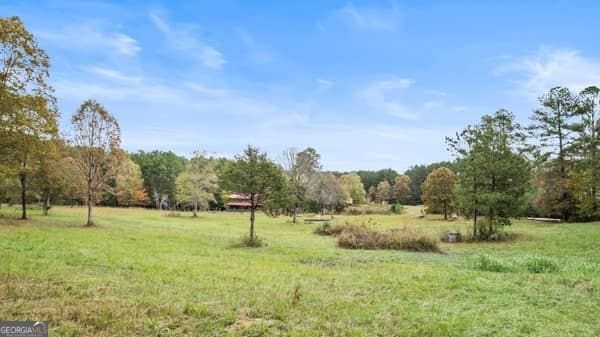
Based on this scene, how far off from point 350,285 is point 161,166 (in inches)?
2533

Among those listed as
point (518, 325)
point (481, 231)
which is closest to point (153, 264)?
point (518, 325)

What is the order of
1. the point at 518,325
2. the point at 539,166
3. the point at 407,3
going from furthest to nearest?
1. the point at 539,166
2. the point at 407,3
3. the point at 518,325

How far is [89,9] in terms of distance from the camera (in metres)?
10.3

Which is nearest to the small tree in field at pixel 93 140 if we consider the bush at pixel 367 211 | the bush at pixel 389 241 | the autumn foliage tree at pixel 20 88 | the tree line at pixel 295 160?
the tree line at pixel 295 160

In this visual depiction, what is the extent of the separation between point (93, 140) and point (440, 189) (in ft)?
116

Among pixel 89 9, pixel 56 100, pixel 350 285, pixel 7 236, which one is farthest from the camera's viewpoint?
pixel 56 100

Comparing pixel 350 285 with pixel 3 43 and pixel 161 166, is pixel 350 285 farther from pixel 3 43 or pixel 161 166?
pixel 161 166

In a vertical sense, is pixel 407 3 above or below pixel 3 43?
above

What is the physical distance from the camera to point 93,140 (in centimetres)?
2278

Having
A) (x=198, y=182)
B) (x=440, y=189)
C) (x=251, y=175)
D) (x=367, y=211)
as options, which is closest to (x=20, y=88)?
(x=251, y=175)

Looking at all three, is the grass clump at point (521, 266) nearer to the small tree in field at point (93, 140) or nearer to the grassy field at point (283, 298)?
the grassy field at point (283, 298)

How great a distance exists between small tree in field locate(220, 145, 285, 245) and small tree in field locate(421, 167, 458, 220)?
29.1 meters

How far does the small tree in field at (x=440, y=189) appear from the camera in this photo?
40.8m

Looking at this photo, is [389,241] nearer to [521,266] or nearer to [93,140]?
[521,266]
